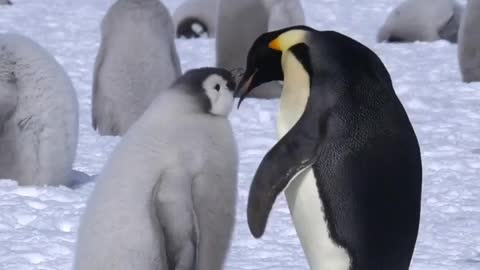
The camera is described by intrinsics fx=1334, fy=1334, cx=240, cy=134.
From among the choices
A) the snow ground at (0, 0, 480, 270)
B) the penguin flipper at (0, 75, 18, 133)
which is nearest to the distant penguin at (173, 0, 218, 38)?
the snow ground at (0, 0, 480, 270)

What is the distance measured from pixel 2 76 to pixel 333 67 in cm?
234

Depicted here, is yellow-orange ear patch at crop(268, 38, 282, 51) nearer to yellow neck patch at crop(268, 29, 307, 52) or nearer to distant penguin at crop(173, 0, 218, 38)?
yellow neck patch at crop(268, 29, 307, 52)

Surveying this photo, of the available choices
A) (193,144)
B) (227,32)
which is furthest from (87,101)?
(193,144)

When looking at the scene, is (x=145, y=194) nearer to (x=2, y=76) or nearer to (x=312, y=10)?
(x=2, y=76)

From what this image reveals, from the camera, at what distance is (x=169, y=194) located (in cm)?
370

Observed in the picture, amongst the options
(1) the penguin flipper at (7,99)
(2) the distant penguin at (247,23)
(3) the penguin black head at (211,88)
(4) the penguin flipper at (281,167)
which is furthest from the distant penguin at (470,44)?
(4) the penguin flipper at (281,167)

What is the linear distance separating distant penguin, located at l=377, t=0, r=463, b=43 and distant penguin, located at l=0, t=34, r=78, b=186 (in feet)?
18.7

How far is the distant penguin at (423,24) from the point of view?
1100 centimetres

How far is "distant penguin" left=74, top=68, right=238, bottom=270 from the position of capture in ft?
12.2

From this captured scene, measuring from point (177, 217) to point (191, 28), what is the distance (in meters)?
7.95

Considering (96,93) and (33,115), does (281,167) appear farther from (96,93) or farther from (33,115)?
(96,93)

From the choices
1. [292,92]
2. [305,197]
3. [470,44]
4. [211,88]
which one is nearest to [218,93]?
[211,88]

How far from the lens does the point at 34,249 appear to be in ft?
15.7

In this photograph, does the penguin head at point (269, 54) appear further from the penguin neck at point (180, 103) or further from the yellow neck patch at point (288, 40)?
the penguin neck at point (180, 103)
